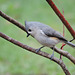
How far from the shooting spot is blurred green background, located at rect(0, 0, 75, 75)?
17.7 ft

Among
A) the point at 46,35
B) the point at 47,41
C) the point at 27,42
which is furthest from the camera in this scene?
the point at 27,42

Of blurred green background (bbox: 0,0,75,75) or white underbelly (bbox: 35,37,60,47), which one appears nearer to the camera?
white underbelly (bbox: 35,37,60,47)

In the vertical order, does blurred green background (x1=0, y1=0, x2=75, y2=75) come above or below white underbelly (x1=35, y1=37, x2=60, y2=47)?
below

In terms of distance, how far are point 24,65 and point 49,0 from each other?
13.4 feet

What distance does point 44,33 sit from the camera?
2848 mm

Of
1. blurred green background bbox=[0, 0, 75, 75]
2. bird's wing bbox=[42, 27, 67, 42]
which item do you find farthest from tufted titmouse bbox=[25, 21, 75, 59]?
blurred green background bbox=[0, 0, 75, 75]

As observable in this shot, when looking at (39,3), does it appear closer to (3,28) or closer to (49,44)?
(3,28)

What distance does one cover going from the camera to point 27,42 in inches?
254

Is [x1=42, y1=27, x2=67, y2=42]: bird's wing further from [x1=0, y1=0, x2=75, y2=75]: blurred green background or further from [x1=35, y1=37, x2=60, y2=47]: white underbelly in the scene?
[x1=0, y1=0, x2=75, y2=75]: blurred green background

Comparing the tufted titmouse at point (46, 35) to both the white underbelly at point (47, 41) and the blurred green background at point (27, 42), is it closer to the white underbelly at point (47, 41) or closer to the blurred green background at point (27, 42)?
the white underbelly at point (47, 41)

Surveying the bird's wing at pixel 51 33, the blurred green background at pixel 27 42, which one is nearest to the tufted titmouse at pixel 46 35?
the bird's wing at pixel 51 33

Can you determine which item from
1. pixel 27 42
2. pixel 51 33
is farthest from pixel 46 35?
pixel 27 42

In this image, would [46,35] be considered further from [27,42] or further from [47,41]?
[27,42]

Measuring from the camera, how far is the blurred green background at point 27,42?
538cm
